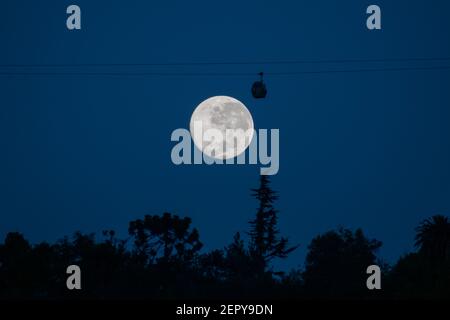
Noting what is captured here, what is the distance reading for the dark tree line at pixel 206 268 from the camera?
65.1 m

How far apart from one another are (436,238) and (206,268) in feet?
67.4

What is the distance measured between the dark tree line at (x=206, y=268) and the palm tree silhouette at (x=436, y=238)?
87 millimetres

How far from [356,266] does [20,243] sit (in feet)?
101

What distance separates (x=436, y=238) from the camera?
283ft

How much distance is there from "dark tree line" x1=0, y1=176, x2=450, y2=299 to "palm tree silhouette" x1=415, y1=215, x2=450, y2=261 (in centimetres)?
9

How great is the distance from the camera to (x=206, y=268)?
82.2 meters

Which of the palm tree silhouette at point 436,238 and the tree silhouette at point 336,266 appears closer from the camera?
the tree silhouette at point 336,266

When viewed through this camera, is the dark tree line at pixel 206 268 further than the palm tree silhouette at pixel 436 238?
No

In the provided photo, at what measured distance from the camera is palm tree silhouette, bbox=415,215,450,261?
8406 centimetres

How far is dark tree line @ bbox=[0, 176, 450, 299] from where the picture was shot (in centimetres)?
6506

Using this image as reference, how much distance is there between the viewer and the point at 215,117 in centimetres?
9450

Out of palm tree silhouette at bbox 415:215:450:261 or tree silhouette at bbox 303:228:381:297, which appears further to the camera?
palm tree silhouette at bbox 415:215:450:261
